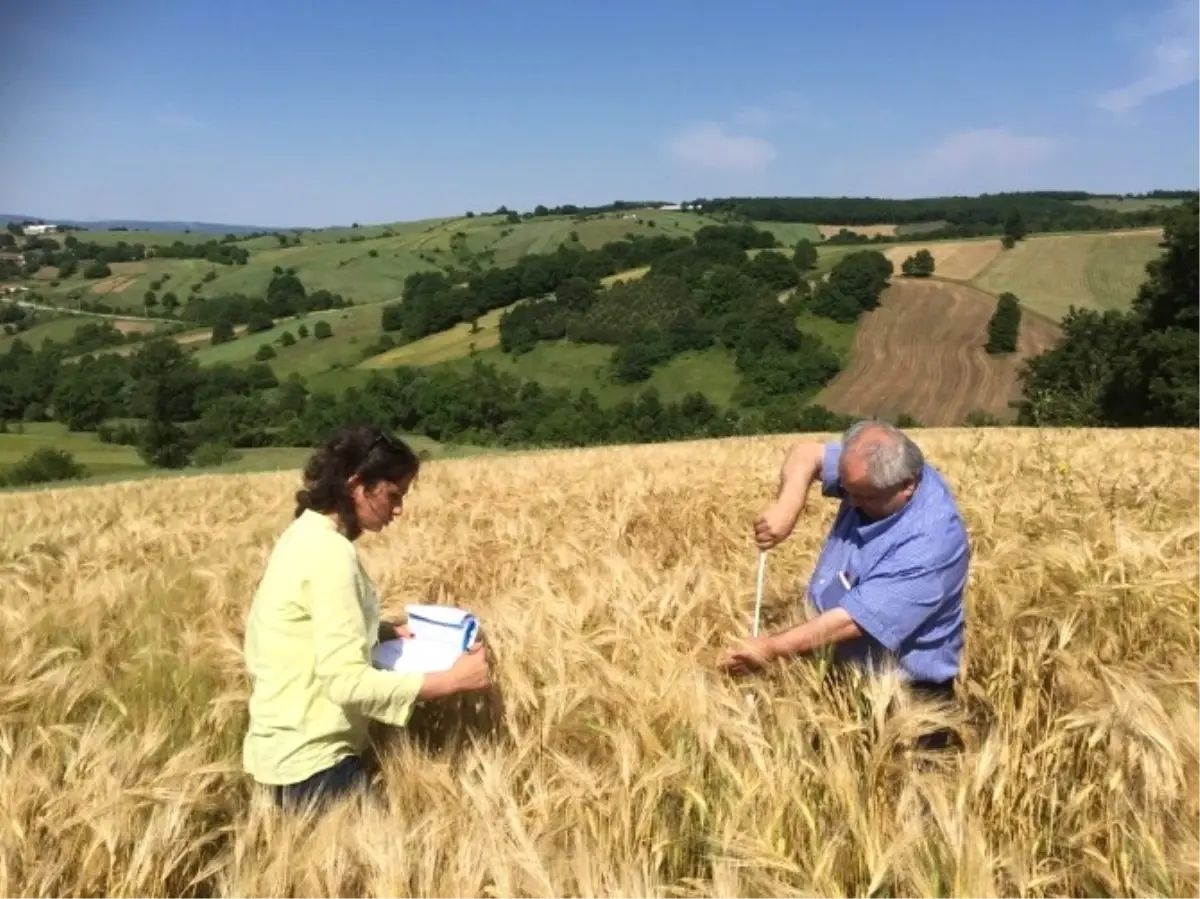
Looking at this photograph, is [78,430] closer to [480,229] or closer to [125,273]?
[125,273]

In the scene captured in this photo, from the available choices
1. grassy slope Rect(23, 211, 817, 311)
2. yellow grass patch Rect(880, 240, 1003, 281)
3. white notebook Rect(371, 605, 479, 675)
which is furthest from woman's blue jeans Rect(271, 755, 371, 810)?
grassy slope Rect(23, 211, 817, 311)

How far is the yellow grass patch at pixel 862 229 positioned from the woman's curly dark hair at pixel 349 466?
139744 millimetres

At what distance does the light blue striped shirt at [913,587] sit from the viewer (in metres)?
2.93

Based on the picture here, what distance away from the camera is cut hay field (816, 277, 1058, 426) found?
68938mm

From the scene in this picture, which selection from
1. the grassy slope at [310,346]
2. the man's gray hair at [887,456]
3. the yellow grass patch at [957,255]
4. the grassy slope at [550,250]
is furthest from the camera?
the grassy slope at [310,346]

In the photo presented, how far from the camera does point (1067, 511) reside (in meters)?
5.16

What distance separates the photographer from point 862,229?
485ft

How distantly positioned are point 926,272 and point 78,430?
88.4 metres

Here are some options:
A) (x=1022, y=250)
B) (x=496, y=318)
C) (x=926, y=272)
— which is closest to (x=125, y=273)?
(x=496, y=318)

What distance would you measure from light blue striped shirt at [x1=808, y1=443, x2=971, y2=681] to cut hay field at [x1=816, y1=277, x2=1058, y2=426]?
218 feet

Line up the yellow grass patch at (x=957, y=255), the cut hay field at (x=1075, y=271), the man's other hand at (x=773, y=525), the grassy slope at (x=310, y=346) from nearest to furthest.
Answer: the man's other hand at (x=773, y=525) → the cut hay field at (x=1075, y=271) → the yellow grass patch at (x=957, y=255) → the grassy slope at (x=310, y=346)

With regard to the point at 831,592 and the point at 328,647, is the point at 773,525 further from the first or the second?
the point at 328,647

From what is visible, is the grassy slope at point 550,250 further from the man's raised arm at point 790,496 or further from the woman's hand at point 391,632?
the woman's hand at point 391,632

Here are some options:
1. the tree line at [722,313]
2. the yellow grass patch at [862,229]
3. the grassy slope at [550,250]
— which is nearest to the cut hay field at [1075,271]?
the grassy slope at [550,250]
